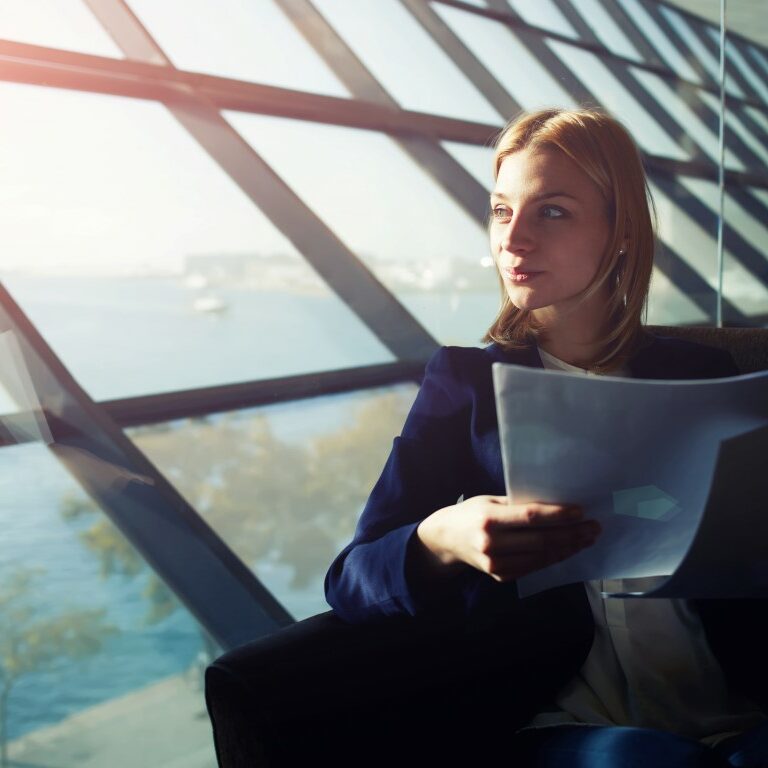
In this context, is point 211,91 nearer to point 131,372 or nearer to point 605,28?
point 131,372

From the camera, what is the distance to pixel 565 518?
2.22ft

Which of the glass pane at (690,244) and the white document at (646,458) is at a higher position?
the glass pane at (690,244)

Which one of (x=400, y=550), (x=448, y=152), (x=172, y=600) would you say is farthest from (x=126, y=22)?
(x=400, y=550)

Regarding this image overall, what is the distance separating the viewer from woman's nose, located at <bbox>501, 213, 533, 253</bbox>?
3.20 ft

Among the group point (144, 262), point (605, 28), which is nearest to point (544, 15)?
point (605, 28)

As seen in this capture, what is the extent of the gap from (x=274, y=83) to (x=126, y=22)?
1.45ft

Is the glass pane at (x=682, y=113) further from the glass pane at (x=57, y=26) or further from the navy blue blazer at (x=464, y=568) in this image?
the navy blue blazer at (x=464, y=568)

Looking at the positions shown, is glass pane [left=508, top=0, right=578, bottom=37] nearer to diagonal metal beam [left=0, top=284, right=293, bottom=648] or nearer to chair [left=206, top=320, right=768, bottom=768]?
diagonal metal beam [left=0, top=284, right=293, bottom=648]

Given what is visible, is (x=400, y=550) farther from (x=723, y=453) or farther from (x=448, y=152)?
(x=448, y=152)

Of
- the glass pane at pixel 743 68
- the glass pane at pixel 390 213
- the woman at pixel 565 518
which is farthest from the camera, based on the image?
the glass pane at pixel 743 68

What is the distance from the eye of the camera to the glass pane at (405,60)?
10.0 ft

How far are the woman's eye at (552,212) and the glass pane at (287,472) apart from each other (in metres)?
1.24

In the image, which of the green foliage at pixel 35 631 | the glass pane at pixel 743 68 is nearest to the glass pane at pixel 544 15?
the glass pane at pixel 743 68

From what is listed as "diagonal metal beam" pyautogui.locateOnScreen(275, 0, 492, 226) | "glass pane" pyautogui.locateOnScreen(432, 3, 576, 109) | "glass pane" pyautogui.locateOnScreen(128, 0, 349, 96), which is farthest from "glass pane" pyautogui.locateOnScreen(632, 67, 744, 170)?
"glass pane" pyautogui.locateOnScreen(128, 0, 349, 96)
